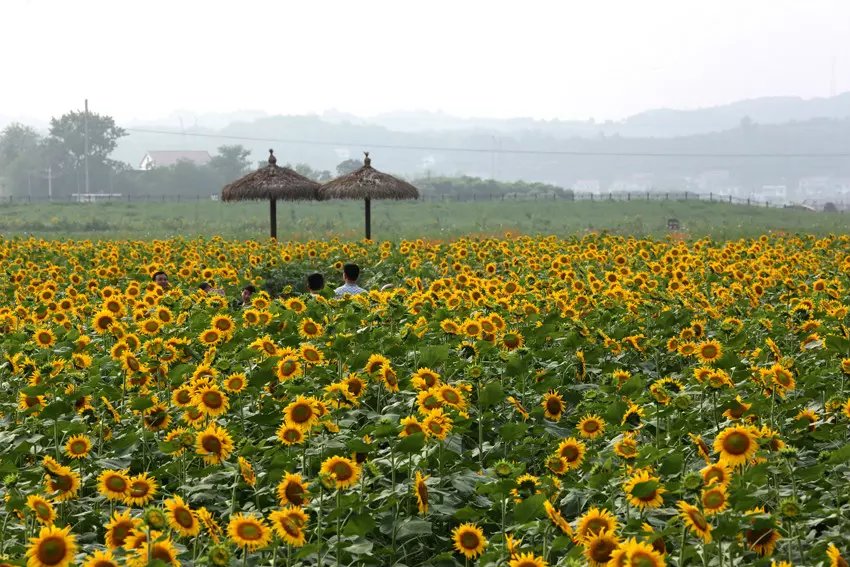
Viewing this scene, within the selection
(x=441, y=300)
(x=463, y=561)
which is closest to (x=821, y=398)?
(x=463, y=561)

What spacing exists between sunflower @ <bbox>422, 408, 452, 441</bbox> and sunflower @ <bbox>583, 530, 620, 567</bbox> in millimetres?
1465

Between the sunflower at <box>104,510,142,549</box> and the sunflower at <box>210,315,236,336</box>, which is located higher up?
the sunflower at <box>210,315,236,336</box>

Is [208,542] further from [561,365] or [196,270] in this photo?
[196,270]

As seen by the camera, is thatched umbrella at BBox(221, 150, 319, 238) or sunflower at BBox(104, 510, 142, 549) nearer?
sunflower at BBox(104, 510, 142, 549)

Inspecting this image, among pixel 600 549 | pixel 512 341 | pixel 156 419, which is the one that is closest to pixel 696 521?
pixel 600 549

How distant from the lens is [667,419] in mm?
5988

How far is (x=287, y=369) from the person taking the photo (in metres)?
6.36

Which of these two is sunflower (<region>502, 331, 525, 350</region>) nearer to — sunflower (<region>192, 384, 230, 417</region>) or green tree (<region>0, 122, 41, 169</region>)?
sunflower (<region>192, 384, 230, 417</region>)

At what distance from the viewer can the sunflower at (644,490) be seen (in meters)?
4.32

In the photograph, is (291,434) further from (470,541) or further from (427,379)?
(470,541)

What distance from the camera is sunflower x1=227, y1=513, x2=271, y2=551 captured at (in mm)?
4156

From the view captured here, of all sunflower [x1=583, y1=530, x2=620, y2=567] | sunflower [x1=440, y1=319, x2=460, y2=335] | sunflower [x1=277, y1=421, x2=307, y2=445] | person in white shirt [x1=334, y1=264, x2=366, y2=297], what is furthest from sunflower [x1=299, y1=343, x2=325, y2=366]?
person in white shirt [x1=334, y1=264, x2=366, y2=297]

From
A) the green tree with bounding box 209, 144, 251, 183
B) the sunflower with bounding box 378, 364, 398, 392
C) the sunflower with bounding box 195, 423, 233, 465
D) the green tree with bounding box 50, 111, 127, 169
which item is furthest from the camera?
the green tree with bounding box 209, 144, 251, 183

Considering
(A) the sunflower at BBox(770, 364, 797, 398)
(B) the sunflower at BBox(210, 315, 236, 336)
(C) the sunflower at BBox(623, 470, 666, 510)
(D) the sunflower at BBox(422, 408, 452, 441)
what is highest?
(B) the sunflower at BBox(210, 315, 236, 336)
